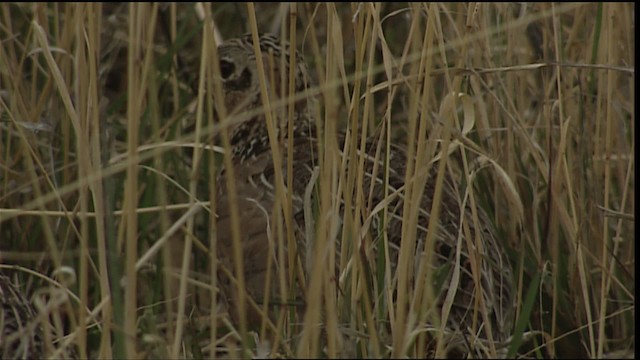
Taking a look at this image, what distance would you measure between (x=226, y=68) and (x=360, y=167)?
1.36 metres

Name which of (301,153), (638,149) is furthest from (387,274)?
(301,153)

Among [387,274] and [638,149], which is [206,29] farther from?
[638,149]

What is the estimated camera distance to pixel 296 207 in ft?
7.86

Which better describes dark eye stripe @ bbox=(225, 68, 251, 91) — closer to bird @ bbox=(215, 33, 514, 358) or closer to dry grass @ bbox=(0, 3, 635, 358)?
bird @ bbox=(215, 33, 514, 358)

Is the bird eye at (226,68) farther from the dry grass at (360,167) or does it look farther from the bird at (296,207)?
the dry grass at (360,167)

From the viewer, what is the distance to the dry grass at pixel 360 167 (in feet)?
5.20

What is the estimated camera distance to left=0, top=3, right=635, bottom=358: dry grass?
1584 mm

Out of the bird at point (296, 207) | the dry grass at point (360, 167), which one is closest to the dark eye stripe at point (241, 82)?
the bird at point (296, 207)

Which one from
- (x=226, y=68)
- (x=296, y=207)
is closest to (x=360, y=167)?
(x=296, y=207)

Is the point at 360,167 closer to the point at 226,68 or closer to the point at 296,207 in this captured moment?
the point at 296,207

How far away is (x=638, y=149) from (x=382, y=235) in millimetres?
497

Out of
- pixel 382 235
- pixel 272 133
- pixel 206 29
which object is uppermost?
pixel 206 29

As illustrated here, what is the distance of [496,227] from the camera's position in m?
2.27

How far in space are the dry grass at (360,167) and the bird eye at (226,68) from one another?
0.12 meters
